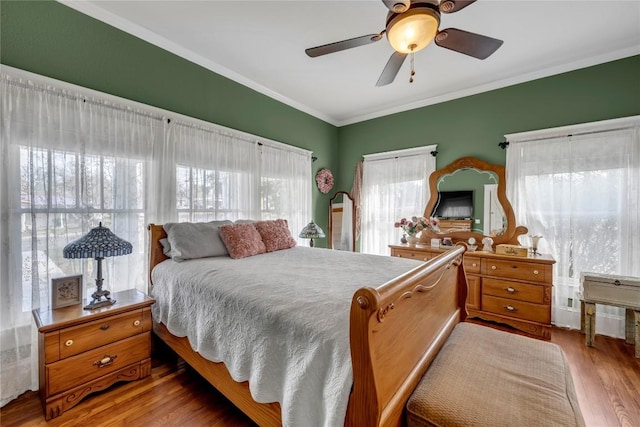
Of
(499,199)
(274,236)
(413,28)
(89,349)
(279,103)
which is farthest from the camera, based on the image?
(279,103)

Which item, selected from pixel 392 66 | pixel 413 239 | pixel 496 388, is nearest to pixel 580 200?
pixel 413 239

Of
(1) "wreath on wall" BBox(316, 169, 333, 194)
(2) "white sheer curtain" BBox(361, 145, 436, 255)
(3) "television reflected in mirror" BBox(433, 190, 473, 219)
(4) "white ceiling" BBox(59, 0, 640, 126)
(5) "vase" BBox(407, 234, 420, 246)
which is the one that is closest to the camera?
(4) "white ceiling" BBox(59, 0, 640, 126)

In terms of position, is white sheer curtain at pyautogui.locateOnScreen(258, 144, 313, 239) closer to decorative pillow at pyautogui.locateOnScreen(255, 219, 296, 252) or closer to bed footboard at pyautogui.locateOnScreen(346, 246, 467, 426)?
decorative pillow at pyautogui.locateOnScreen(255, 219, 296, 252)

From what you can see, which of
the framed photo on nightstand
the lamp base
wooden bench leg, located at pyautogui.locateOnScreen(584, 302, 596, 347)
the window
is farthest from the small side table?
the framed photo on nightstand

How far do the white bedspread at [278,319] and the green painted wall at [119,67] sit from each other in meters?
1.65

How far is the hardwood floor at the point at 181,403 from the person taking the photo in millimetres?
1516

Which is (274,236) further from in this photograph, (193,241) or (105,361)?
(105,361)

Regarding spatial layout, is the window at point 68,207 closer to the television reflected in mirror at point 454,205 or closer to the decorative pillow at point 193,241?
the decorative pillow at point 193,241

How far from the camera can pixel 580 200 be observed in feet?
9.16

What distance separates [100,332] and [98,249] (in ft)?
1.80

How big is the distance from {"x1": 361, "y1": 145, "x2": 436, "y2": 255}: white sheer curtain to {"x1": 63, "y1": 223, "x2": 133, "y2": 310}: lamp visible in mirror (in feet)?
11.0

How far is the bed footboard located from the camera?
2.77ft

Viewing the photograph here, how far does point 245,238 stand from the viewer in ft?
8.11

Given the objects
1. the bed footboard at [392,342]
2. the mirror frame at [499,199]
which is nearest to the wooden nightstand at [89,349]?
the bed footboard at [392,342]
